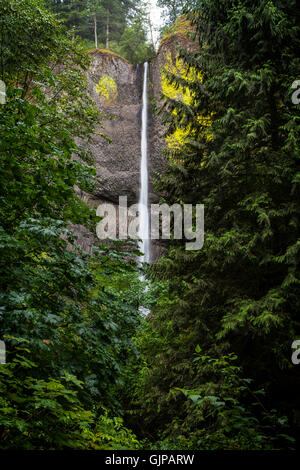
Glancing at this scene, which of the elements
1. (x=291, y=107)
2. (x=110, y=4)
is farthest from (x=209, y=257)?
(x=110, y=4)

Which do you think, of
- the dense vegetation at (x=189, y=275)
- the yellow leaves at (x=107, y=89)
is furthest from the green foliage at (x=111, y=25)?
the dense vegetation at (x=189, y=275)

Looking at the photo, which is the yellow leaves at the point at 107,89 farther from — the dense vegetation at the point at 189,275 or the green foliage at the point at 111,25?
the dense vegetation at the point at 189,275

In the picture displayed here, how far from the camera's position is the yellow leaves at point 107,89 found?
21.2 meters

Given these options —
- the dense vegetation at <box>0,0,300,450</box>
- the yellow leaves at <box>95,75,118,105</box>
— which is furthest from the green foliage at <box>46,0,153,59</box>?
the dense vegetation at <box>0,0,300,450</box>

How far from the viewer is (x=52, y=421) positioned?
232cm

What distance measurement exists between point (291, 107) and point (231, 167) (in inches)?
56.7

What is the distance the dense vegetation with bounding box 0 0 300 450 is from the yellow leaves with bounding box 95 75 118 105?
1290 centimetres

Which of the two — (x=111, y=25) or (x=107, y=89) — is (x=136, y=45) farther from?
(x=107, y=89)

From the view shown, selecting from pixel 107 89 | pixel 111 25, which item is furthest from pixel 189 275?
pixel 111 25

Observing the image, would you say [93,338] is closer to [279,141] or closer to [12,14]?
[279,141]

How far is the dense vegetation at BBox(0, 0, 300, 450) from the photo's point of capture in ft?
8.97

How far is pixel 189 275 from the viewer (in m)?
6.14

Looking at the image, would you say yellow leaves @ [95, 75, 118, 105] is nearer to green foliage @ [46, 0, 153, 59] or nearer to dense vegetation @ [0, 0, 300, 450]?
green foliage @ [46, 0, 153, 59]

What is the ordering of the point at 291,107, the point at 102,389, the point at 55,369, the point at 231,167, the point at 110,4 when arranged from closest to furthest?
the point at 55,369
the point at 102,389
the point at 291,107
the point at 231,167
the point at 110,4
